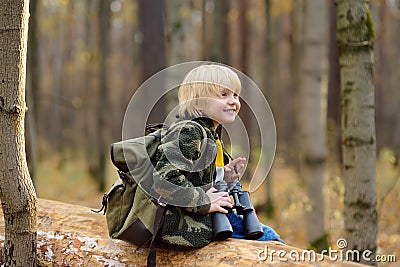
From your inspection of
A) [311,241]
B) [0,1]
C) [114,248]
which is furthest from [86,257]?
[311,241]

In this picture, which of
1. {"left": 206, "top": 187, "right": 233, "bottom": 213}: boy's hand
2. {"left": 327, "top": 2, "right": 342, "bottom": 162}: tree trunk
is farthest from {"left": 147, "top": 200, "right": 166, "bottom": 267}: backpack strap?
{"left": 327, "top": 2, "right": 342, "bottom": 162}: tree trunk

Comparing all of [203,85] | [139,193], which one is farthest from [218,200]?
[203,85]

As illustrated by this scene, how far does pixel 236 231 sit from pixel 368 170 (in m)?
1.46

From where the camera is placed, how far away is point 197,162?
117 inches

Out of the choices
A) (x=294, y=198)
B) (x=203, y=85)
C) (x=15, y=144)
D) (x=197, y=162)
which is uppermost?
(x=203, y=85)

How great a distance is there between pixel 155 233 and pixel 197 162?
0.46m

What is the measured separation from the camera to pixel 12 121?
3084 mm

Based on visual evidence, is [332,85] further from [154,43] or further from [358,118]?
[358,118]

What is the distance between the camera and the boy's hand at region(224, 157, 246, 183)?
3.22m

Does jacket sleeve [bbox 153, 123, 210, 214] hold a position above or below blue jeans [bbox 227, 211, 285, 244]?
above

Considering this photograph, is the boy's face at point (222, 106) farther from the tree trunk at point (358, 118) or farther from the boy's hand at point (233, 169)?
the tree trunk at point (358, 118)

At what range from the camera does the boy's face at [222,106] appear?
3.08 meters

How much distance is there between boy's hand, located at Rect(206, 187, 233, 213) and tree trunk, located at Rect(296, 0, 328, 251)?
3.19m

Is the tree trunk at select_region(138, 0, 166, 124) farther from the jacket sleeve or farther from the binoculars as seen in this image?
the jacket sleeve
